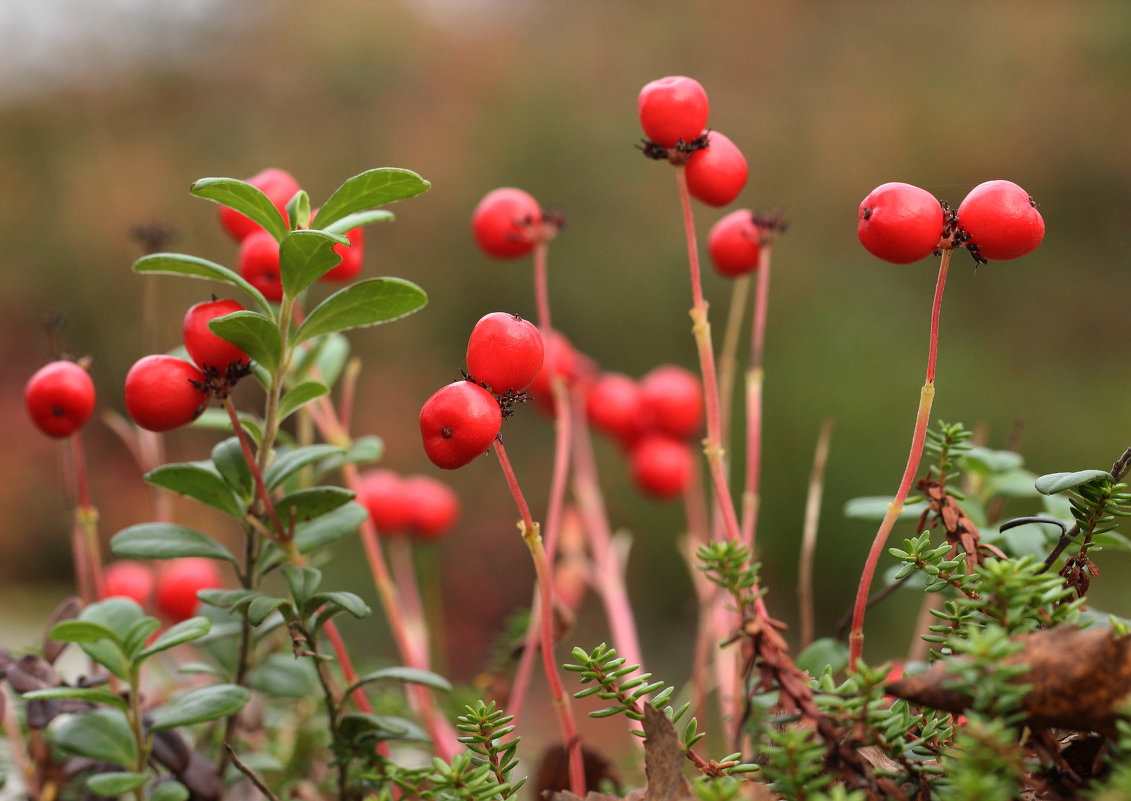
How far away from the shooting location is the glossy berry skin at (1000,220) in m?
0.48

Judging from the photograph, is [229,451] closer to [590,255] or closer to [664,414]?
[664,414]

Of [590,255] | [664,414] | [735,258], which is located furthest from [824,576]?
[735,258]

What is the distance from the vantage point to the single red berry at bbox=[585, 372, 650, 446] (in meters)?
1.03

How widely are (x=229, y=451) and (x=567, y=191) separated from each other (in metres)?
3.43

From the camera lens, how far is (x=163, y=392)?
20.1 inches

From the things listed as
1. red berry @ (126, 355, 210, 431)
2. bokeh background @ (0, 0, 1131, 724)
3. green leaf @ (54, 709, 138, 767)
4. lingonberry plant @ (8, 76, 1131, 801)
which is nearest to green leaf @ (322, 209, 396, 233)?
lingonberry plant @ (8, 76, 1131, 801)

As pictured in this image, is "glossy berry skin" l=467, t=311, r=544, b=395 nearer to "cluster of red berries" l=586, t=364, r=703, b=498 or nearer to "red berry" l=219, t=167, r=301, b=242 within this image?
"red berry" l=219, t=167, r=301, b=242

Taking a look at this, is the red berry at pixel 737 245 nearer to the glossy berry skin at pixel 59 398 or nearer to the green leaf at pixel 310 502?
the green leaf at pixel 310 502

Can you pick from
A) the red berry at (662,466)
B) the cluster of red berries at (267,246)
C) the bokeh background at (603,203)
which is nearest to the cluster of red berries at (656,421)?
the red berry at (662,466)

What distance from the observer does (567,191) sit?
388cm

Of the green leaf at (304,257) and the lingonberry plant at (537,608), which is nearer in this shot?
the lingonberry plant at (537,608)

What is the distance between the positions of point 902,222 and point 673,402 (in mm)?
544

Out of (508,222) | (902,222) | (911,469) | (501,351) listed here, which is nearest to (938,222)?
(902,222)

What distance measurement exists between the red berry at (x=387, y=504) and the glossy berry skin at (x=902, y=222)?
63 cm
